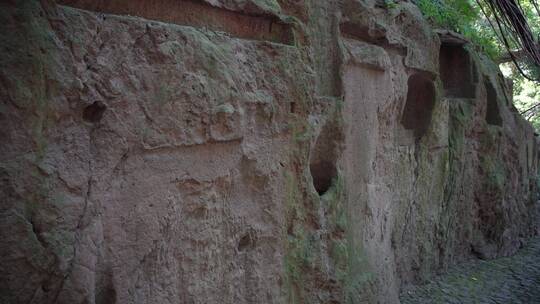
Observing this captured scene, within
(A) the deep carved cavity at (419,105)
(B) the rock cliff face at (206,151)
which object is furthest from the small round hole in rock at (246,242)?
(A) the deep carved cavity at (419,105)

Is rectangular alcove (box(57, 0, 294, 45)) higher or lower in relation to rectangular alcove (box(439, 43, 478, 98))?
lower

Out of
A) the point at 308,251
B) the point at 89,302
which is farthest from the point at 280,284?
the point at 89,302

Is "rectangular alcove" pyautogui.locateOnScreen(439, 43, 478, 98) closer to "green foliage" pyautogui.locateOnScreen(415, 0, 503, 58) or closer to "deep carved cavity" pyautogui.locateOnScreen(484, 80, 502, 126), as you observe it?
"green foliage" pyautogui.locateOnScreen(415, 0, 503, 58)

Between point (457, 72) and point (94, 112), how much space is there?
4414 mm

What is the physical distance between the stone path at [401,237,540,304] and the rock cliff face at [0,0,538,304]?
27 cm

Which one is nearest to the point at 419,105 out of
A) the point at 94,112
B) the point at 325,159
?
the point at 325,159

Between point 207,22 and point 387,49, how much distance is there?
6.34 feet

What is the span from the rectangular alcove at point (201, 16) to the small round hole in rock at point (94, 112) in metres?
0.36

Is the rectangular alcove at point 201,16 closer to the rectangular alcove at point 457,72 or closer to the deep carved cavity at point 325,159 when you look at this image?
the deep carved cavity at point 325,159

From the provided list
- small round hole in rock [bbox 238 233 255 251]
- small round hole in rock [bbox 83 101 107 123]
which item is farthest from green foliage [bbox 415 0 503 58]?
small round hole in rock [bbox 83 101 107 123]

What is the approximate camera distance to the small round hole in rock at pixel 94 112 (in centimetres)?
180

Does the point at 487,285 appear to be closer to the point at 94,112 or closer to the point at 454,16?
the point at 454,16

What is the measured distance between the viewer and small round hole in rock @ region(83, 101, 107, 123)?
5.90 feet

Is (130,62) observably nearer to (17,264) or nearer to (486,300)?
(17,264)
